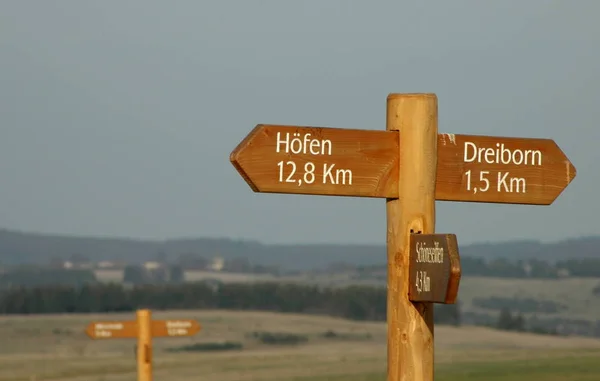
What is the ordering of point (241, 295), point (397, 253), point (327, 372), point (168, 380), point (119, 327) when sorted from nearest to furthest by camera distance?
1. point (397, 253)
2. point (119, 327)
3. point (168, 380)
4. point (327, 372)
5. point (241, 295)

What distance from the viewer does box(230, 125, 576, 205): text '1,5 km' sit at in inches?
197

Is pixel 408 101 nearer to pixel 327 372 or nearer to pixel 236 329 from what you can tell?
pixel 327 372

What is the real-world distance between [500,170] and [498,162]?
3 centimetres

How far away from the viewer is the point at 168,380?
24047 millimetres

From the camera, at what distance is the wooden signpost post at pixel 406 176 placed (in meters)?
5.00

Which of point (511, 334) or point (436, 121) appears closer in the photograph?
point (436, 121)

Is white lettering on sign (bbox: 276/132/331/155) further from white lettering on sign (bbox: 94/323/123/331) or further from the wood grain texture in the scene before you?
white lettering on sign (bbox: 94/323/123/331)

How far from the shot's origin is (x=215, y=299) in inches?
1891

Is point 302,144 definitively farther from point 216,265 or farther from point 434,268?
point 216,265

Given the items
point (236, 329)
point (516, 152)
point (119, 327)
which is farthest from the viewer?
point (236, 329)

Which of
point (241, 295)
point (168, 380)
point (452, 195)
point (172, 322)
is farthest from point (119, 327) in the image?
point (241, 295)

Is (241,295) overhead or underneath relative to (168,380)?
overhead

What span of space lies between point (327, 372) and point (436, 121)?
822 inches

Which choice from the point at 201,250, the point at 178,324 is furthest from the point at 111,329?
the point at 201,250
